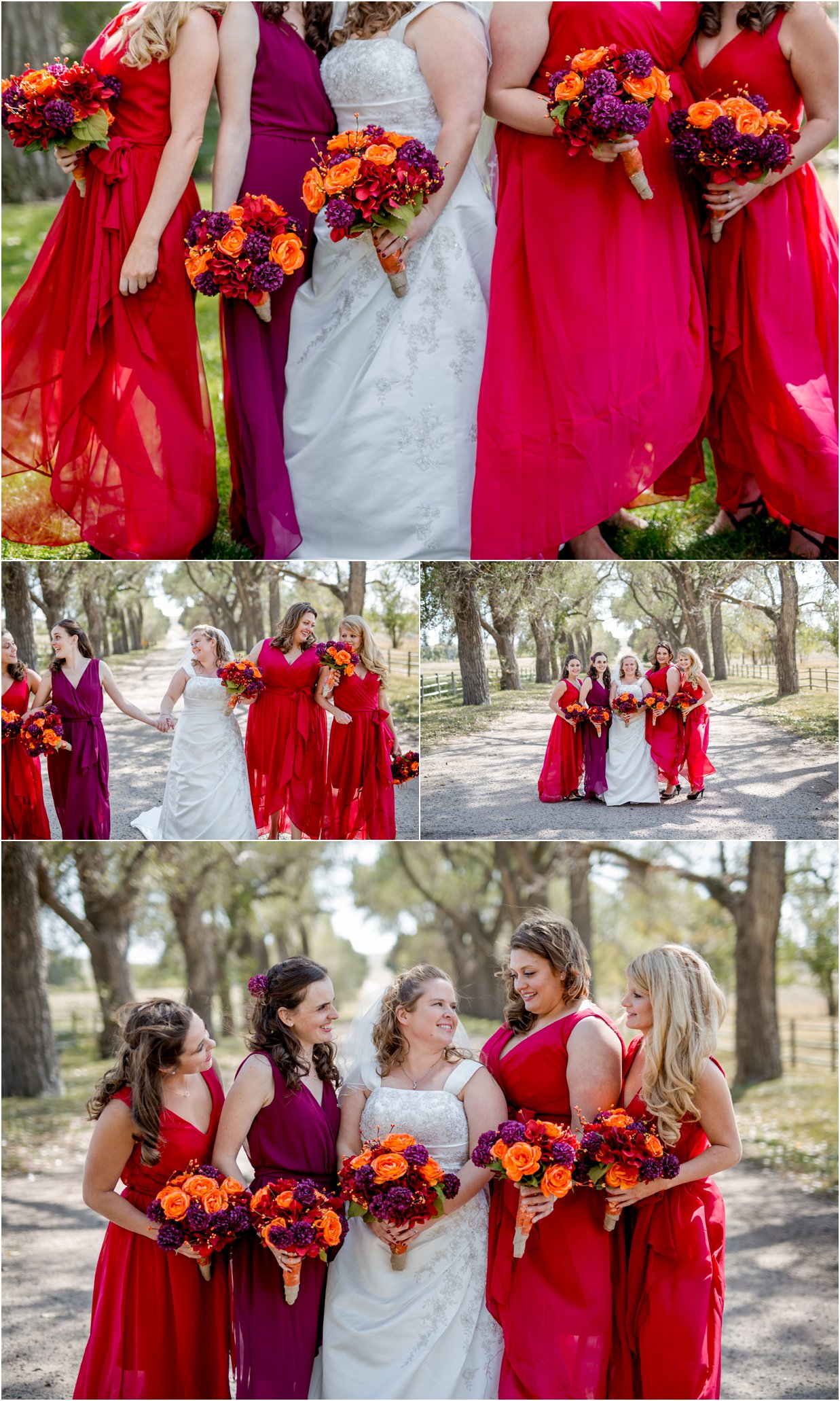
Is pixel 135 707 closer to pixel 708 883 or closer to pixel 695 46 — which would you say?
pixel 695 46

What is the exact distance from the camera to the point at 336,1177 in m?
4.70

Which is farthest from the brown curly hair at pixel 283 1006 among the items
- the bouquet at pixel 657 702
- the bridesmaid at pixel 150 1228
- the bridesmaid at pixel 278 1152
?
the bouquet at pixel 657 702

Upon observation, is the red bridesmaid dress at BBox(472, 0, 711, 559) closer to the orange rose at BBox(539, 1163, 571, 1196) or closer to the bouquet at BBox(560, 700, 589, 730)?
the bouquet at BBox(560, 700, 589, 730)

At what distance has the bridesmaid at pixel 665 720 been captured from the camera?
5742 mm

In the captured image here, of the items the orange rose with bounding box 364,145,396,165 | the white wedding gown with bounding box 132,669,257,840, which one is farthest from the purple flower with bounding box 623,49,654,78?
the white wedding gown with bounding box 132,669,257,840

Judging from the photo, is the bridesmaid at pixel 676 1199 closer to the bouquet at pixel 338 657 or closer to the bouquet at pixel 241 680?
the bouquet at pixel 338 657

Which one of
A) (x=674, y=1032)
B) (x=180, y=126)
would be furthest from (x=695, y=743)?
(x=180, y=126)

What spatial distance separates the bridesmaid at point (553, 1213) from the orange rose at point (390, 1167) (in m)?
0.44

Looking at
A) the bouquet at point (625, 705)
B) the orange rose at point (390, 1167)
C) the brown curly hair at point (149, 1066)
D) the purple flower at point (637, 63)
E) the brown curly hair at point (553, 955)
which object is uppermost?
the purple flower at point (637, 63)

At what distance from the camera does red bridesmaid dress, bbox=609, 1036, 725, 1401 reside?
444 centimetres

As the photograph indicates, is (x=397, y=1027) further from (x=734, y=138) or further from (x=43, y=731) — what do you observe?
(x=734, y=138)

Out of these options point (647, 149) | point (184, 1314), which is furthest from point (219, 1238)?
point (647, 149)

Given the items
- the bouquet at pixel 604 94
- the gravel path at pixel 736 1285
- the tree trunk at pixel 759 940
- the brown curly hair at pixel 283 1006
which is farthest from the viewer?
the tree trunk at pixel 759 940

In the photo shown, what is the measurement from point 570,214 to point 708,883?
7.89 metres
